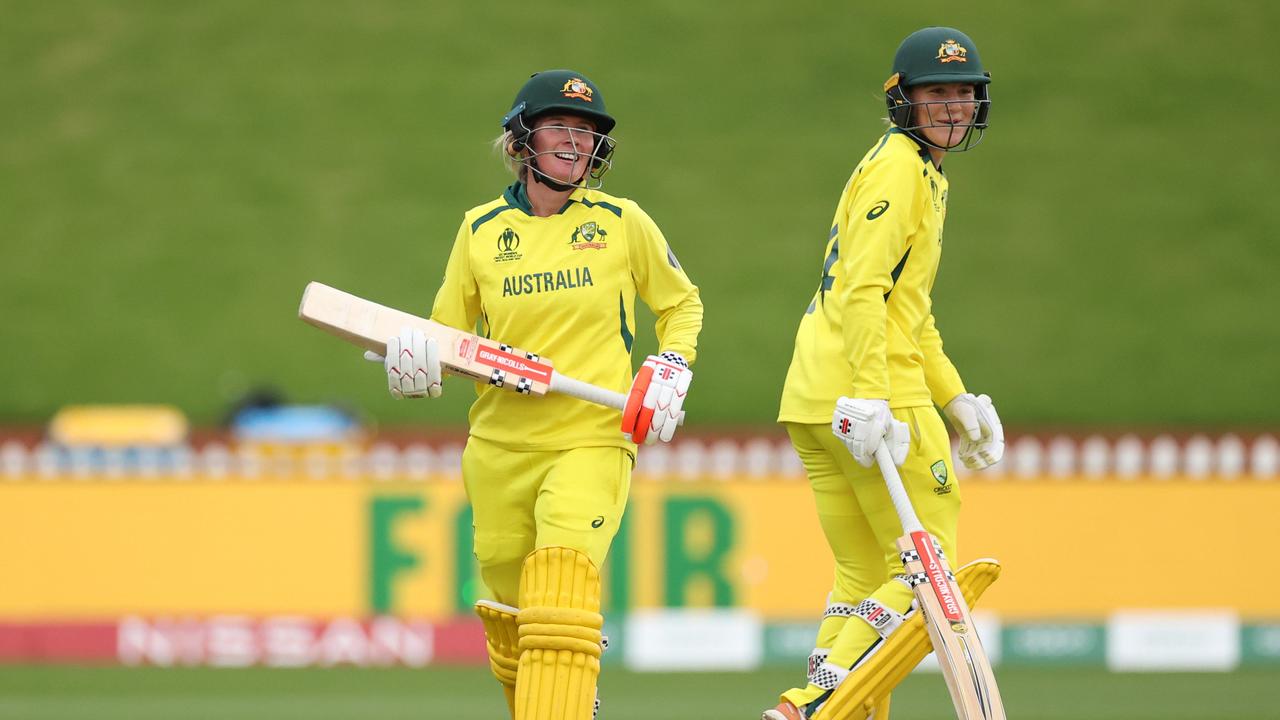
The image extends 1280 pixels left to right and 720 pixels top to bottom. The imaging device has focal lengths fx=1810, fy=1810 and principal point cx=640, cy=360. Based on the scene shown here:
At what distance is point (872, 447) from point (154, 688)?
4.01m

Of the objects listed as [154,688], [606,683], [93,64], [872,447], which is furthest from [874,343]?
[93,64]

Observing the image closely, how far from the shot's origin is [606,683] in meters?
7.39

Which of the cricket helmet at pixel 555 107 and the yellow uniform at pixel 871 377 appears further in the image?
the cricket helmet at pixel 555 107

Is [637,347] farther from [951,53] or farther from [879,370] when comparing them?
[879,370]

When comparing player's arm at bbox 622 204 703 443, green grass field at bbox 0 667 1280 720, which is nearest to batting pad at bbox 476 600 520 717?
player's arm at bbox 622 204 703 443

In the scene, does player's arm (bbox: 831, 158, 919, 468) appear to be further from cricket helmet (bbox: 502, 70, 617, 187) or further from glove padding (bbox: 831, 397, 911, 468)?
cricket helmet (bbox: 502, 70, 617, 187)

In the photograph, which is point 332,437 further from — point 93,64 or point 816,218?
point 93,64

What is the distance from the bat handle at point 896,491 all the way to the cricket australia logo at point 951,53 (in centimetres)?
100

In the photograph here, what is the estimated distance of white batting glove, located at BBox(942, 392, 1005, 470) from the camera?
15.5ft

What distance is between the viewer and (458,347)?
4.41 m

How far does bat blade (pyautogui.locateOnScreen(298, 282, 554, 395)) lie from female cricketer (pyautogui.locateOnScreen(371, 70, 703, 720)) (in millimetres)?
82

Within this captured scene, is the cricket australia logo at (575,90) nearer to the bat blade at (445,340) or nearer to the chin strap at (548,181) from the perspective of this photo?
the chin strap at (548,181)

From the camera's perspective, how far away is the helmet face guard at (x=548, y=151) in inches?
177

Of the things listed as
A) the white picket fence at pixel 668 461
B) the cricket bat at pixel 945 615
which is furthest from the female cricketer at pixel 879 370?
the white picket fence at pixel 668 461
